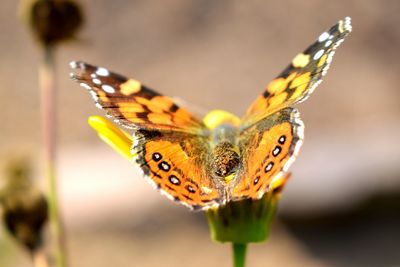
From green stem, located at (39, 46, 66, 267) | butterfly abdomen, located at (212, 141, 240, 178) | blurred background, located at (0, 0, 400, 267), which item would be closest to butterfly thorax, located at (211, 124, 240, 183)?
butterfly abdomen, located at (212, 141, 240, 178)

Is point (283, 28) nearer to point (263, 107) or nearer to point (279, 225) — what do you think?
point (279, 225)

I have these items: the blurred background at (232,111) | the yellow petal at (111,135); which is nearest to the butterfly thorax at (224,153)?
the yellow petal at (111,135)

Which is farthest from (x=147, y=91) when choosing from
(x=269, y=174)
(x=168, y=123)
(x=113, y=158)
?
(x=113, y=158)

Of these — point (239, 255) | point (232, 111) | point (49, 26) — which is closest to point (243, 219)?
point (239, 255)

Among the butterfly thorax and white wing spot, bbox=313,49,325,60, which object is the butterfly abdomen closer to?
the butterfly thorax

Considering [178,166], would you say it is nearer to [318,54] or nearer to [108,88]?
[108,88]

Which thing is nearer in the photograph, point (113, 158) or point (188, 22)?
point (113, 158)
